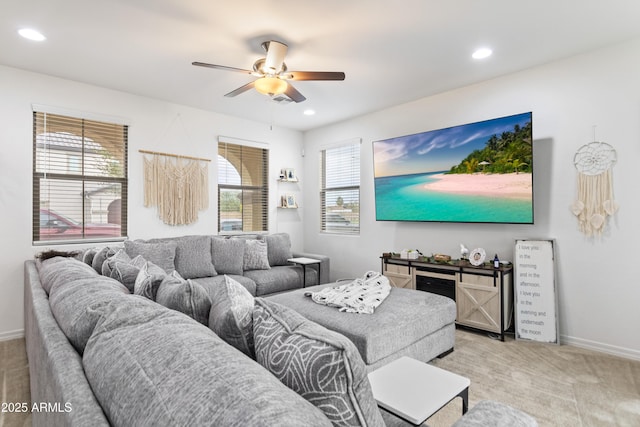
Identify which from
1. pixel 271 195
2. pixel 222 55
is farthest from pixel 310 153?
pixel 222 55

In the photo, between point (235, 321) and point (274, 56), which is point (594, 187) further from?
point (235, 321)

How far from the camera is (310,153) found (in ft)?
19.2

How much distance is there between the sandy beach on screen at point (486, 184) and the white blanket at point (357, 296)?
1.47 metres

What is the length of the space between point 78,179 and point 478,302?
4461mm

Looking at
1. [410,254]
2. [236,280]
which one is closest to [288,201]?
[236,280]

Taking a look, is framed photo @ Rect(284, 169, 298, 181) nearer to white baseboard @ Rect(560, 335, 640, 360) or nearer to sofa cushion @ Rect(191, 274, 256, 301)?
sofa cushion @ Rect(191, 274, 256, 301)

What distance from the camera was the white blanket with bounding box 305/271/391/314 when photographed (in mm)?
2572

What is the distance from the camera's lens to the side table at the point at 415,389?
126 cm

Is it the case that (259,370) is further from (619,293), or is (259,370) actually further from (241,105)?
(241,105)

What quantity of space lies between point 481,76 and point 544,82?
0.59 metres

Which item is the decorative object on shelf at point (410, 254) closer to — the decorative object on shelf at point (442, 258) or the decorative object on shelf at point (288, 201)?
the decorative object on shelf at point (442, 258)

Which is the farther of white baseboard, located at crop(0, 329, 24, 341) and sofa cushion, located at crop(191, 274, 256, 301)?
sofa cushion, located at crop(191, 274, 256, 301)

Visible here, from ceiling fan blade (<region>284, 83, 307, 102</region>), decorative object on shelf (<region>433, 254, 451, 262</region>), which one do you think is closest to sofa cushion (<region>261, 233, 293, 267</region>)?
decorative object on shelf (<region>433, 254, 451, 262</region>)

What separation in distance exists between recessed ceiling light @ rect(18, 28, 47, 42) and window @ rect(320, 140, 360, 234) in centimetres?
370
